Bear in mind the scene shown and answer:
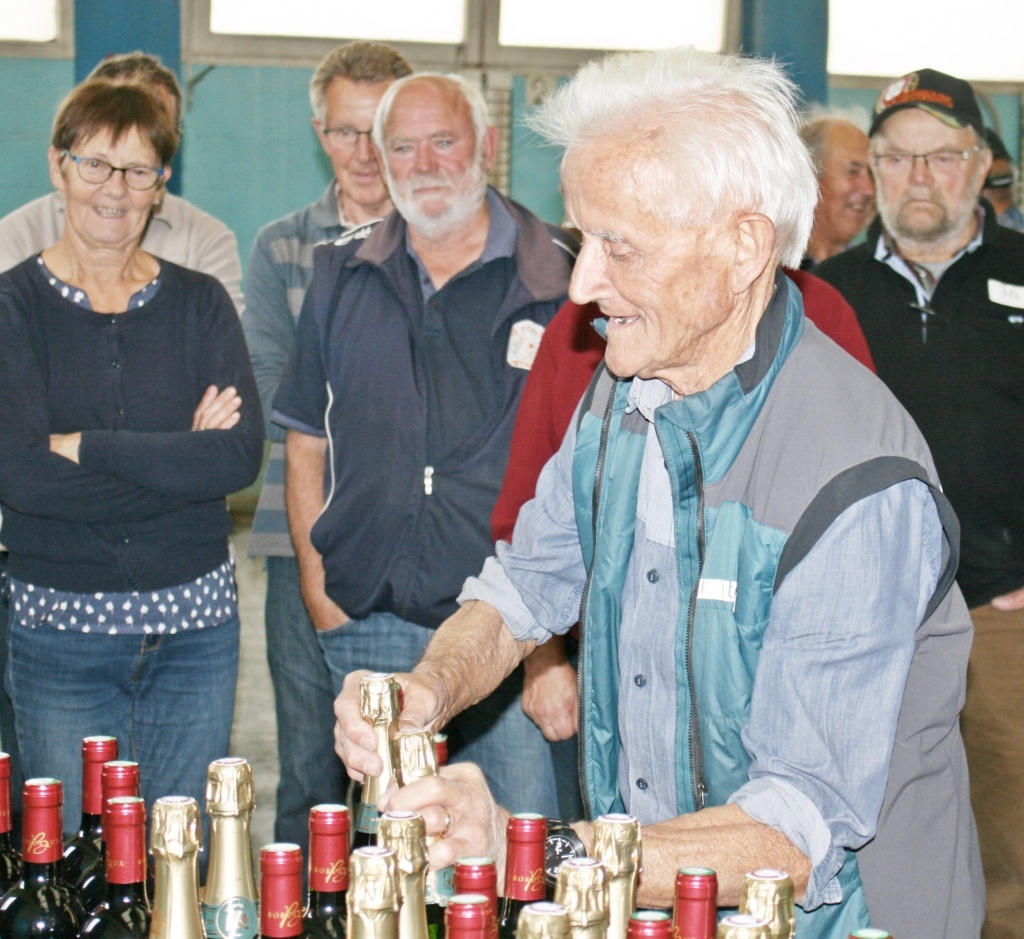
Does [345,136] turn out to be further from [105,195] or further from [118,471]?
[118,471]

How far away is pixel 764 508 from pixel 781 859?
1.18ft

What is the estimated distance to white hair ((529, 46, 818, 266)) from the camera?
150 cm

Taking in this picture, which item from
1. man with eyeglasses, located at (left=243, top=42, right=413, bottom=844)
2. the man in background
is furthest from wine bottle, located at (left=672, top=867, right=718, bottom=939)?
the man in background

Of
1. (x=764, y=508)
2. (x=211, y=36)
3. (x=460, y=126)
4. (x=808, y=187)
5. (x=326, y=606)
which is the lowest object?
(x=326, y=606)

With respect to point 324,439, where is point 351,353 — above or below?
above

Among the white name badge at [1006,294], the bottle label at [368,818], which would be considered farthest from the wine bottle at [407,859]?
the white name badge at [1006,294]

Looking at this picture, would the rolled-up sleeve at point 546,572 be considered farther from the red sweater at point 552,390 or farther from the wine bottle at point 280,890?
the red sweater at point 552,390

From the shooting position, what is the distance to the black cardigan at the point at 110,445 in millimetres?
2734

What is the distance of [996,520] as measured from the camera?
317cm

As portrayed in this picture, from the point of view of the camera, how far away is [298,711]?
3.40 metres

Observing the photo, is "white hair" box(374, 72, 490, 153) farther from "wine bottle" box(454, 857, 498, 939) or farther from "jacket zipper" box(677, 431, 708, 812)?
"wine bottle" box(454, 857, 498, 939)

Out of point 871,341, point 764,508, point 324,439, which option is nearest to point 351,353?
point 324,439

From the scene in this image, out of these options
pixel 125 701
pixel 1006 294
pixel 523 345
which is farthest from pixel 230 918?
pixel 1006 294

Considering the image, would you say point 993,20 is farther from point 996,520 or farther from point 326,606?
point 326,606
